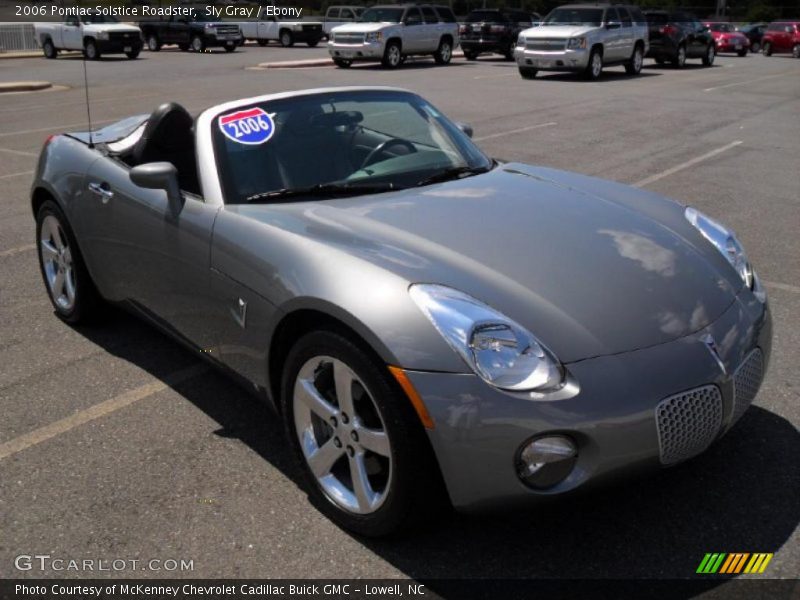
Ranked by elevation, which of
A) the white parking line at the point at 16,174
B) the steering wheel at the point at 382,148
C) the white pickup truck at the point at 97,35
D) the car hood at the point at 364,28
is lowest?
the white pickup truck at the point at 97,35

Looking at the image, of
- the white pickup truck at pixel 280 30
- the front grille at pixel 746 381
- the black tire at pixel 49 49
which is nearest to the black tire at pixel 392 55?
the white pickup truck at pixel 280 30

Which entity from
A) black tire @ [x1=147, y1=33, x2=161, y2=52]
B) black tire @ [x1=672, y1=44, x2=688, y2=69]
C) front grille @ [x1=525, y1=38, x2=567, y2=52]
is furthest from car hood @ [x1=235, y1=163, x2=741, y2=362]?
black tire @ [x1=147, y1=33, x2=161, y2=52]

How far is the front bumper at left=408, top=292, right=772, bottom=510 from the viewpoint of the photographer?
108 inches

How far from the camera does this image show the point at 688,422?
9.68 ft

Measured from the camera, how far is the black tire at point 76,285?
16.6 feet

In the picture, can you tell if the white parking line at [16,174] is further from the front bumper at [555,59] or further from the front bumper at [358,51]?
the front bumper at [358,51]

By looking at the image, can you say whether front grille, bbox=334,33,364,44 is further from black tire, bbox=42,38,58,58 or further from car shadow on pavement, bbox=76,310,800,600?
car shadow on pavement, bbox=76,310,800,600

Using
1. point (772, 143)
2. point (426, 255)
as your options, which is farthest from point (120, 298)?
point (772, 143)

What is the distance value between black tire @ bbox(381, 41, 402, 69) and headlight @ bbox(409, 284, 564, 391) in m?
24.6

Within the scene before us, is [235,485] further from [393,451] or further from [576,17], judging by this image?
[576,17]

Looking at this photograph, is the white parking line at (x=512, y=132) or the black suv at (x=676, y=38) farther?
the black suv at (x=676, y=38)

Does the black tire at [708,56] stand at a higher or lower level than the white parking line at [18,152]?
lower

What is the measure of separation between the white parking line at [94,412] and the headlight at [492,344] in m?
1.95

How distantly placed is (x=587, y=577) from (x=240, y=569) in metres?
1.13
